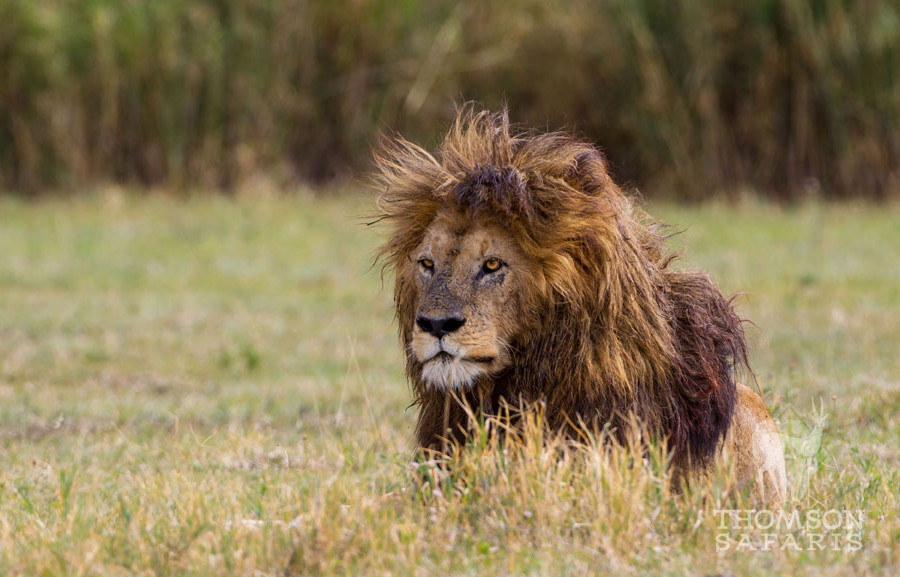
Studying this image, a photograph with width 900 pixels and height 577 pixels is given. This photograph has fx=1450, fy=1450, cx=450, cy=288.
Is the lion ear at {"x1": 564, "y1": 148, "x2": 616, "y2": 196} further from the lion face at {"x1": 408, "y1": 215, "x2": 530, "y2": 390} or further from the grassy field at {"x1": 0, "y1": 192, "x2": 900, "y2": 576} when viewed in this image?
the grassy field at {"x1": 0, "y1": 192, "x2": 900, "y2": 576}

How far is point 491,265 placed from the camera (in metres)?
4.57

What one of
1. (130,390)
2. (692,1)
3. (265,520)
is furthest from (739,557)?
(692,1)

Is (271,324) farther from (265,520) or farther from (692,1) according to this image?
(692,1)

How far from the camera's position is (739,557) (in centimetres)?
426

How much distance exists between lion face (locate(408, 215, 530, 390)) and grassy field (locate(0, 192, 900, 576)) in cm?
31

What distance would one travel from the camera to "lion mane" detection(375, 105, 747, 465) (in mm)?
4562

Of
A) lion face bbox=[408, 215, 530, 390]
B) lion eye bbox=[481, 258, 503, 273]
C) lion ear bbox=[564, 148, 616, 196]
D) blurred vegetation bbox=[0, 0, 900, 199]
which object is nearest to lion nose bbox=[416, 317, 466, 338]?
lion face bbox=[408, 215, 530, 390]

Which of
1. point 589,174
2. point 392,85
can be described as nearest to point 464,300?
point 589,174

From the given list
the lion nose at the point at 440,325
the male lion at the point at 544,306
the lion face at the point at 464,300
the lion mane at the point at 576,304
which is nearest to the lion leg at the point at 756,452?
the male lion at the point at 544,306

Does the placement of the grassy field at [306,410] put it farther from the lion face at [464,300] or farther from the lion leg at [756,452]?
the lion face at [464,300]

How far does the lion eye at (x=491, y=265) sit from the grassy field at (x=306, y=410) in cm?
57

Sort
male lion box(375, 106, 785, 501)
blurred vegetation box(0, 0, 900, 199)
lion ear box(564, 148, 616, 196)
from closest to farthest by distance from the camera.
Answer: male lion box(375, 106, 785, 501)
lion ear box(564, 148, 616, 196)
blurred vegetation box(0, 0, 900, 199)

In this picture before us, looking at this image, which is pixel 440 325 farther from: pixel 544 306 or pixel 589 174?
pixel 589 174

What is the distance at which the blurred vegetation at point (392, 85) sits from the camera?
1744cm
